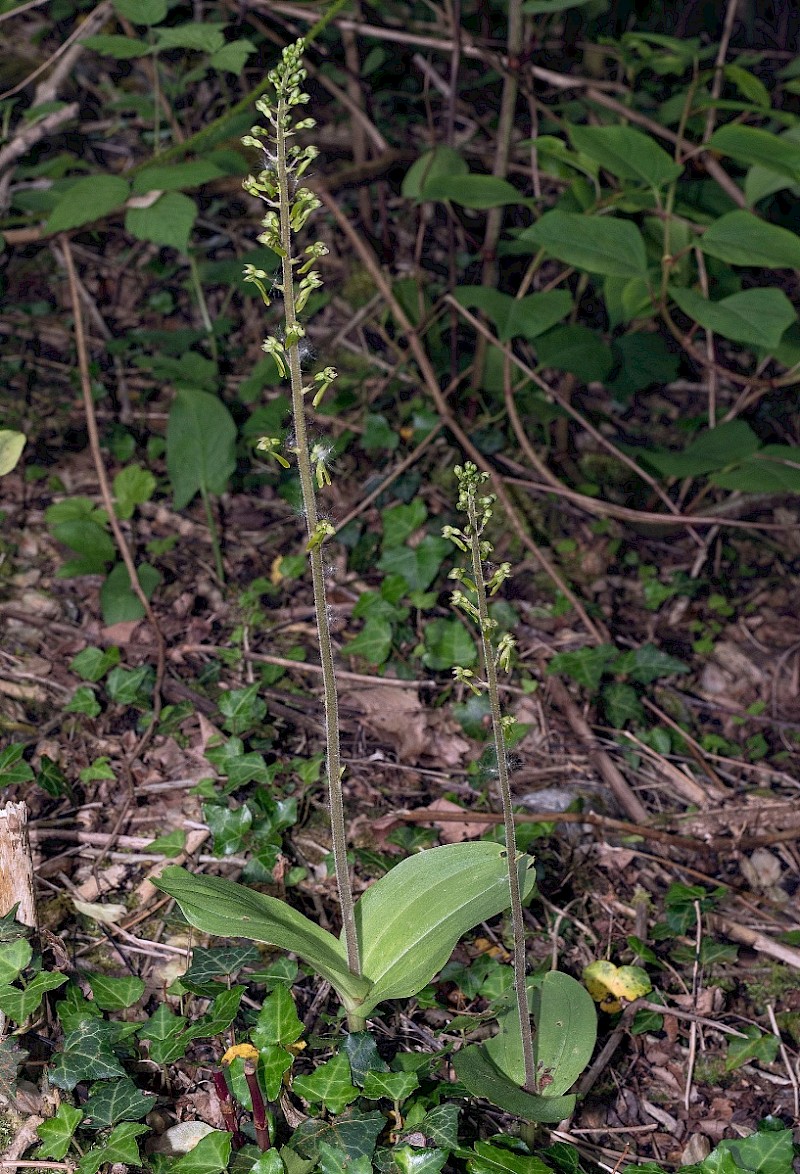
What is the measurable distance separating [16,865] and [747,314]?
106 inches

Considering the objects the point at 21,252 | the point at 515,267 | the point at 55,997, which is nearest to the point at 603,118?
the point at 515,267

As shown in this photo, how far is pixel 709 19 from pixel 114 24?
369cm

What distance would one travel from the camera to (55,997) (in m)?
2.38

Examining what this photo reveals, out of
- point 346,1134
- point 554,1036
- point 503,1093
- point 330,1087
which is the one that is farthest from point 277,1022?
point 554,1036

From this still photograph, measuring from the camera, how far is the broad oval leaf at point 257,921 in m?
2.00

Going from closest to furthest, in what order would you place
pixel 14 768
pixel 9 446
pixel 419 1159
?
pixel 419 1159 < pixel 14 768 < pixel 9 446

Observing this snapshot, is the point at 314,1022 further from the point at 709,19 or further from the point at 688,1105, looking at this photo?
the point at 709,19

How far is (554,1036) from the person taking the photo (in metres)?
2.28

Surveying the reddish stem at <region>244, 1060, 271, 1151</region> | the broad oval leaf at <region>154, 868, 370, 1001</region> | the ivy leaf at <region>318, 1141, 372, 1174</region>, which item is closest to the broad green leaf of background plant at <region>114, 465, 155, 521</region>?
the broad oval leaf at <region>154, 868, 370, 1001</region>

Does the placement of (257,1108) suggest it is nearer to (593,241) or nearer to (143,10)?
(593,241)

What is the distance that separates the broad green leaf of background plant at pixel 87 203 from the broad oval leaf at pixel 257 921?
211 centimetres

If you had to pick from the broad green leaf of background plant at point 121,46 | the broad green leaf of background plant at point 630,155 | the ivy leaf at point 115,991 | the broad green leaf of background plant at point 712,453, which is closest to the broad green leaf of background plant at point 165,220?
the broad green leaf of background plant at point 121,46

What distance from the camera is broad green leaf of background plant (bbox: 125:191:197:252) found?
3.16 m

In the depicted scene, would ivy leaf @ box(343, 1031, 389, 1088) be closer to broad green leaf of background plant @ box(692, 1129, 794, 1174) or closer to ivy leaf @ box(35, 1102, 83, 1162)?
ivy leaf @ box(35, 1102, 83, 1162)
